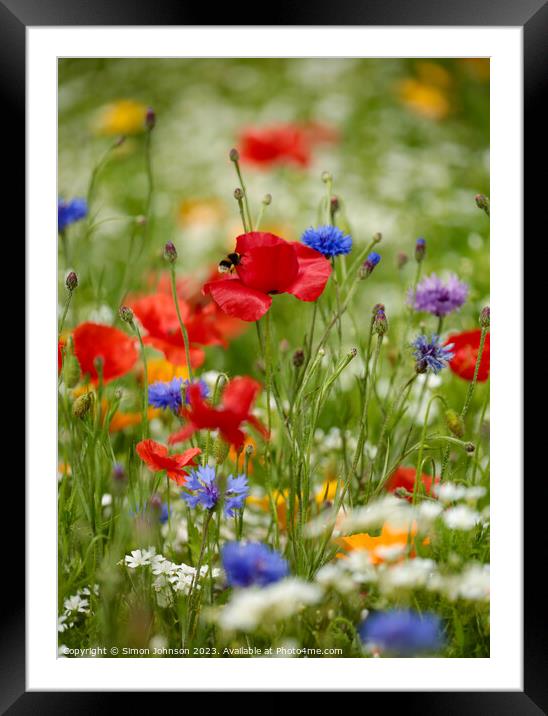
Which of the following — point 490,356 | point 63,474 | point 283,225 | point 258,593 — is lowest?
point 258,593

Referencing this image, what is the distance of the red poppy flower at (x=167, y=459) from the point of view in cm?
108

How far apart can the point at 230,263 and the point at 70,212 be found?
0.43 meters

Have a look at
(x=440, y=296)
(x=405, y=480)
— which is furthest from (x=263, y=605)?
(x=440, y=296)

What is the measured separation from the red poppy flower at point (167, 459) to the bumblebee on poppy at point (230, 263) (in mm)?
213

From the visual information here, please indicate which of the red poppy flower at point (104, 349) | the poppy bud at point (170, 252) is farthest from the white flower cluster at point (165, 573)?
the poppy bud at point (170, 252)

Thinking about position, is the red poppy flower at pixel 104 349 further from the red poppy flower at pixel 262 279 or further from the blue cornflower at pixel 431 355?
the blue cornflower at pixel 431 355

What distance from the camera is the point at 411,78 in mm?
2168

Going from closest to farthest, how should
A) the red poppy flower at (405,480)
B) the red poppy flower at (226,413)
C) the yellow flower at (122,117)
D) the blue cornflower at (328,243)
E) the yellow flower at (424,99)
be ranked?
1. the red poppy flower at (226,413)
2. the blue cornflower at (328,243)
3. the red poppy flower at (405,480)
4. the yellow flower at (122,117)
5. the yellow flower at (424,99)

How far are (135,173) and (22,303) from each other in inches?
54.6

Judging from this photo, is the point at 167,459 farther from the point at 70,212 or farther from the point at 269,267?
the point at 70,212

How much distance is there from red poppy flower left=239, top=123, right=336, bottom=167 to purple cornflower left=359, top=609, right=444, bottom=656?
4.07 ft

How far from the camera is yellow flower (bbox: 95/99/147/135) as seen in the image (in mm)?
2005

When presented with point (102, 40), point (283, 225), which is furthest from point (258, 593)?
point (283, 225)

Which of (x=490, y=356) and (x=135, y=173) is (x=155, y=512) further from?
(x=135, y=173)
